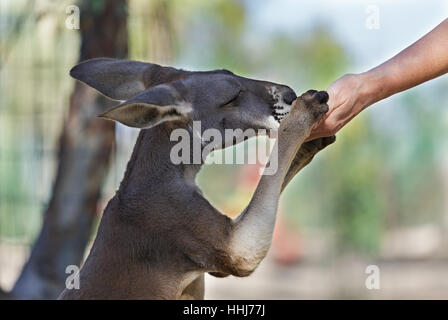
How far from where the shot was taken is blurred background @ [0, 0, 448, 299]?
6.41m

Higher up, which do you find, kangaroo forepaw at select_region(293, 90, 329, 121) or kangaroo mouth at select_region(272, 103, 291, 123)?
kangaroo mouth at select_region(272, 103, 291, 123)

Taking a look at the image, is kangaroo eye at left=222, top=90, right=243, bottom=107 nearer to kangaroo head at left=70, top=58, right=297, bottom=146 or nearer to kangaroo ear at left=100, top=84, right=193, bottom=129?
kangaroo head at left=70, top=58, right=297, bottom=146

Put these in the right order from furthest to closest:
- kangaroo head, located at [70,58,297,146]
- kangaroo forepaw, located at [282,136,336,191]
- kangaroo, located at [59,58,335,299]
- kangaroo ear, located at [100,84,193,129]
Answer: kangaroo forepaw, located at [282,136,336,191] → kangaroo head, located at [70,58,297,146] → kangaroo, located at [59,58,335,299] → kangaroo ear, located at [100,84,193,129]

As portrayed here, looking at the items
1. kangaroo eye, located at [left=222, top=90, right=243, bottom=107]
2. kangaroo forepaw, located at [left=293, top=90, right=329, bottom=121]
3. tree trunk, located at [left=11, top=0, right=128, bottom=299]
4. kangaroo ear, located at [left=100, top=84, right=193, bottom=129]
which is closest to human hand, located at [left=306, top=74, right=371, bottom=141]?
kangaroo forepaw, located at [left=293, top=90, right=329, bottom=121]

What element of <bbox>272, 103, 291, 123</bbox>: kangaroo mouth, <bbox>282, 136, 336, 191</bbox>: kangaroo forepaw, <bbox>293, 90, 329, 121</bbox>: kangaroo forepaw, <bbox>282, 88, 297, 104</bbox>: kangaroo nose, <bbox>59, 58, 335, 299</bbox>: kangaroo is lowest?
<bbox>59, 58, 335, 299</bbox>: kangaroo

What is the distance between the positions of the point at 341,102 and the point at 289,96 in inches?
11.5

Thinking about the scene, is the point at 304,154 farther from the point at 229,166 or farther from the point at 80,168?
the point at 229,166

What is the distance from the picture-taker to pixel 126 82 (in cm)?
449

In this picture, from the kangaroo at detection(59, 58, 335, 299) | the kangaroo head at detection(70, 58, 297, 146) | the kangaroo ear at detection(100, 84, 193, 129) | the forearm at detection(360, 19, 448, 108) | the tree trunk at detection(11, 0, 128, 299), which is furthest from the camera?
the tree trunk at detection(11, 0, 128, 299)

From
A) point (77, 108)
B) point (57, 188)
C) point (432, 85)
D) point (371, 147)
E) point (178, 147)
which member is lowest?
point (178, 147)

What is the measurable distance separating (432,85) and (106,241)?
43.1 ft

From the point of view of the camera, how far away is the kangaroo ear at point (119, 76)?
442 cm
